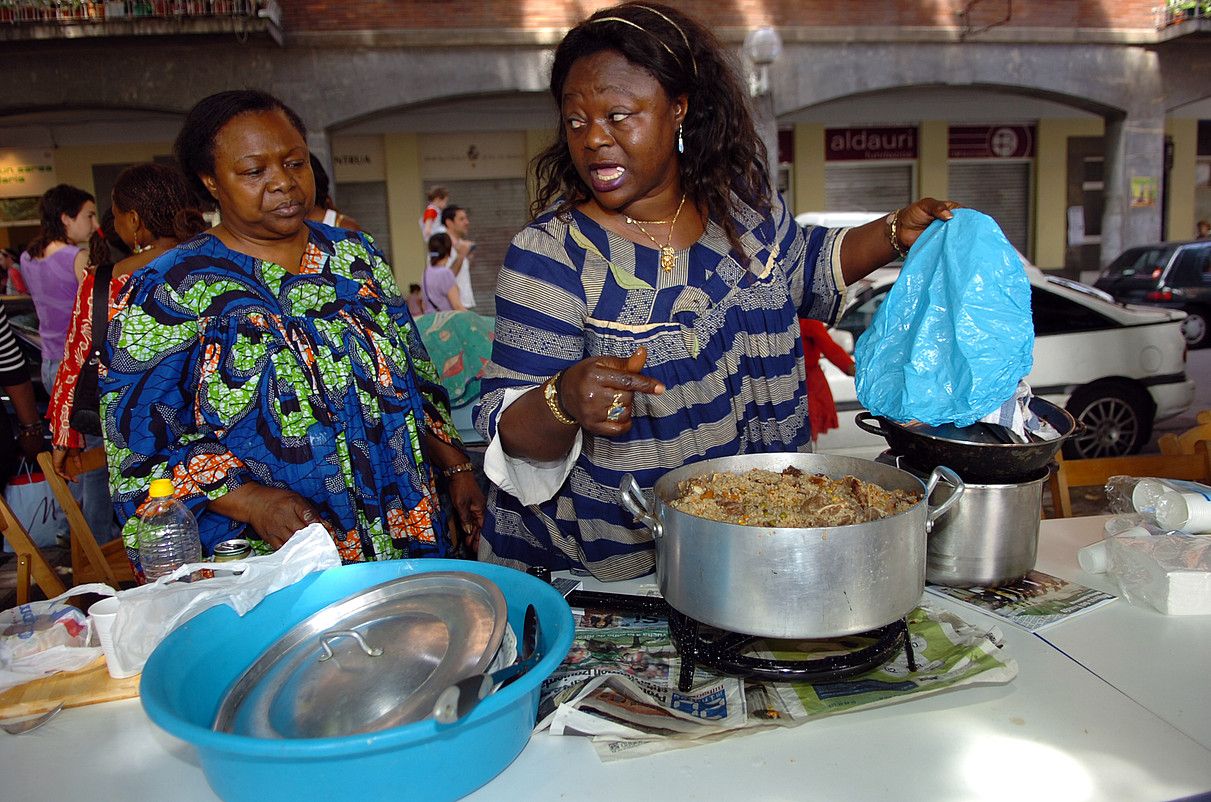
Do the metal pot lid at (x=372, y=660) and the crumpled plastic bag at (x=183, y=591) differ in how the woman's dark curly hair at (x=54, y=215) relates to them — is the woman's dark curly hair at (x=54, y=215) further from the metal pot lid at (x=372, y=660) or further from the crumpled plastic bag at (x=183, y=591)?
the metal pot lid at (x=372, y=660)

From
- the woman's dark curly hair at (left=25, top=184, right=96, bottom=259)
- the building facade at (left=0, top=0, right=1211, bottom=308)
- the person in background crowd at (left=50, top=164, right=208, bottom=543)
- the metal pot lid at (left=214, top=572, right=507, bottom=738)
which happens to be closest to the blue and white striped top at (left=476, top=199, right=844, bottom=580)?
the metal pot lid at (left=214, top=572, right=507, bottom=738)

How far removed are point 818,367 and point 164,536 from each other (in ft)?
11.0

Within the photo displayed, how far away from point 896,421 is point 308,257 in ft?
4.52

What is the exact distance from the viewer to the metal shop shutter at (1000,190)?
15.2m

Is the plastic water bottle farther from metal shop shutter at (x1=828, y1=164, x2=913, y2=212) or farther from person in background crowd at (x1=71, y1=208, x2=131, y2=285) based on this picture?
metal shop shutter at (x1=828, y1=164, x2=913, y2=212)

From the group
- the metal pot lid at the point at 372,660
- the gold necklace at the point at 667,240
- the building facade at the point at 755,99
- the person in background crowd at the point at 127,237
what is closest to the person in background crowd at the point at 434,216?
the building facade at the point at 755,99

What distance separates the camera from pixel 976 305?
1583 millimetres

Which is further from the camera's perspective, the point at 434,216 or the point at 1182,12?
the point at 1182,12

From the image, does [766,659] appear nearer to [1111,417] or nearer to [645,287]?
[645,287]

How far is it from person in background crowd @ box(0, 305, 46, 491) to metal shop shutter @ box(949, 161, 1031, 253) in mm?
14684

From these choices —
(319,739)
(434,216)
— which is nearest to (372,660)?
(319,739)

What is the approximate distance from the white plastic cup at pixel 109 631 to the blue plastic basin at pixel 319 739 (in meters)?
0.25

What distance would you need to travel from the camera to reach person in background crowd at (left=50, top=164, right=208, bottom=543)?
330 centimetres

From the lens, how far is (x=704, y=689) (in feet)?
4.20
